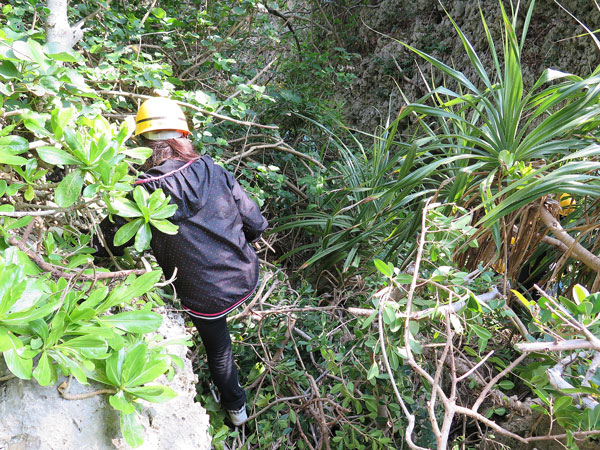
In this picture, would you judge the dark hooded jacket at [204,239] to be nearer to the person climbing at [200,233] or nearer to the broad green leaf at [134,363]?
the person climbing at [200,233]

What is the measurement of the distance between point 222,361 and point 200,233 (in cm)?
62

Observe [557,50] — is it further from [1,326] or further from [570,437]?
[1,326]

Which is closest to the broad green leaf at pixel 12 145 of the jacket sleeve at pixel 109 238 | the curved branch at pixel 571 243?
the jacket sleeve at pixel 109 238

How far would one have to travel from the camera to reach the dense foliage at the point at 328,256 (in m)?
0.93

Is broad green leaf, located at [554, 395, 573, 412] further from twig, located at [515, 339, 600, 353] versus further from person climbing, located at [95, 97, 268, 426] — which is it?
person climbing, located at [95, 97, 268, 426]

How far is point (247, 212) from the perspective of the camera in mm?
1919

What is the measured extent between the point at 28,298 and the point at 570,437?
1.41m

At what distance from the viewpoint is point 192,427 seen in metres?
1.12

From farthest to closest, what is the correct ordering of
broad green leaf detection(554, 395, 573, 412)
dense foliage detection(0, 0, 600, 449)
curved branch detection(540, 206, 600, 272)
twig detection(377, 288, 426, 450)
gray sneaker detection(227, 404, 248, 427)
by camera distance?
gray sneaker detection(227, 404, 248, 427) < curved branch detection(540, 206, 600, 272) < broad green leaf detection(554, 395, 573, 412) < dense foliage detection(0, 0, 600, 449) < twig detection(377, 288, 426, 450)

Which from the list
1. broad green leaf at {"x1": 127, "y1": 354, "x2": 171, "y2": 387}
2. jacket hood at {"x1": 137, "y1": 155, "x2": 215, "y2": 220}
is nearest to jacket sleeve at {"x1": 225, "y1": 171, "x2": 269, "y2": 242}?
jacket hood at {"x1": 137, "y1": 155, "x2": 215, "y2": 220}

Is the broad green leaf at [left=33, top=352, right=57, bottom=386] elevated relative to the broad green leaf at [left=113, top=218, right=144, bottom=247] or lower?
lower

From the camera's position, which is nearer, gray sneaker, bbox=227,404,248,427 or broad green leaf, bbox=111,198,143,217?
broad green leaf, bbox=111,198,143,217

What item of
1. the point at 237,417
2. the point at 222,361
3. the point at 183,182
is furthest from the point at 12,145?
the point at 237,417

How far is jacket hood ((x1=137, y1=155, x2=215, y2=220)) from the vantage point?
5.14 ft
